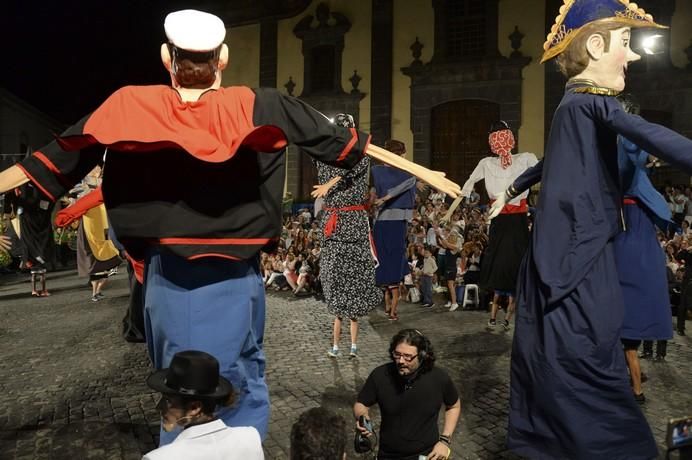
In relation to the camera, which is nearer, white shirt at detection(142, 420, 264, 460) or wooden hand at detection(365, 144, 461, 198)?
white shirt at detection(142, 420, 264, 460)

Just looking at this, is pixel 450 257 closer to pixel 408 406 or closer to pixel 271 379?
pixel 271 379

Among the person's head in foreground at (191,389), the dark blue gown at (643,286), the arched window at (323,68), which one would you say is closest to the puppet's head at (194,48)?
the person's head in foreground at (191,389)

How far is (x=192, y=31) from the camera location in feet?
6.57

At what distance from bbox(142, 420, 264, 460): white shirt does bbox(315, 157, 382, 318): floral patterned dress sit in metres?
3.36

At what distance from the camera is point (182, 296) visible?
207 cm

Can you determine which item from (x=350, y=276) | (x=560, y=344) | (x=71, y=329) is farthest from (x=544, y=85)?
(x=560, y=344)

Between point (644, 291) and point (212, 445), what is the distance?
3005 millimetres

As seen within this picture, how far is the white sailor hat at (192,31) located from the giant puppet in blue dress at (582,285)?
159 cm

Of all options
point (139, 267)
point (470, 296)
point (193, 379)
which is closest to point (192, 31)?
point (139, 267)

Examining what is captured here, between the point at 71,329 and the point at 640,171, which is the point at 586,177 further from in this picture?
the point at 71,329

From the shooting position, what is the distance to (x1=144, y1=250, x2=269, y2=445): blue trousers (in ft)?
6.80

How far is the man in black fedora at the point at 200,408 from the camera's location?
1.79 meters

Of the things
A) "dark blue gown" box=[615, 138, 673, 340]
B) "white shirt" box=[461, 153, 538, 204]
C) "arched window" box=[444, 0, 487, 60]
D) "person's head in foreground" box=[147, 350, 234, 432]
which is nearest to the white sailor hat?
"person's head in foreground" box=[147, 350, 234, 432]

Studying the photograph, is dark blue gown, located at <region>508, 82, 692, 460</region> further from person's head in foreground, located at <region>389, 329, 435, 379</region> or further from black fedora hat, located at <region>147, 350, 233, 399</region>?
black fedora hat, located at <region>147, 350, 233, 399</region>
